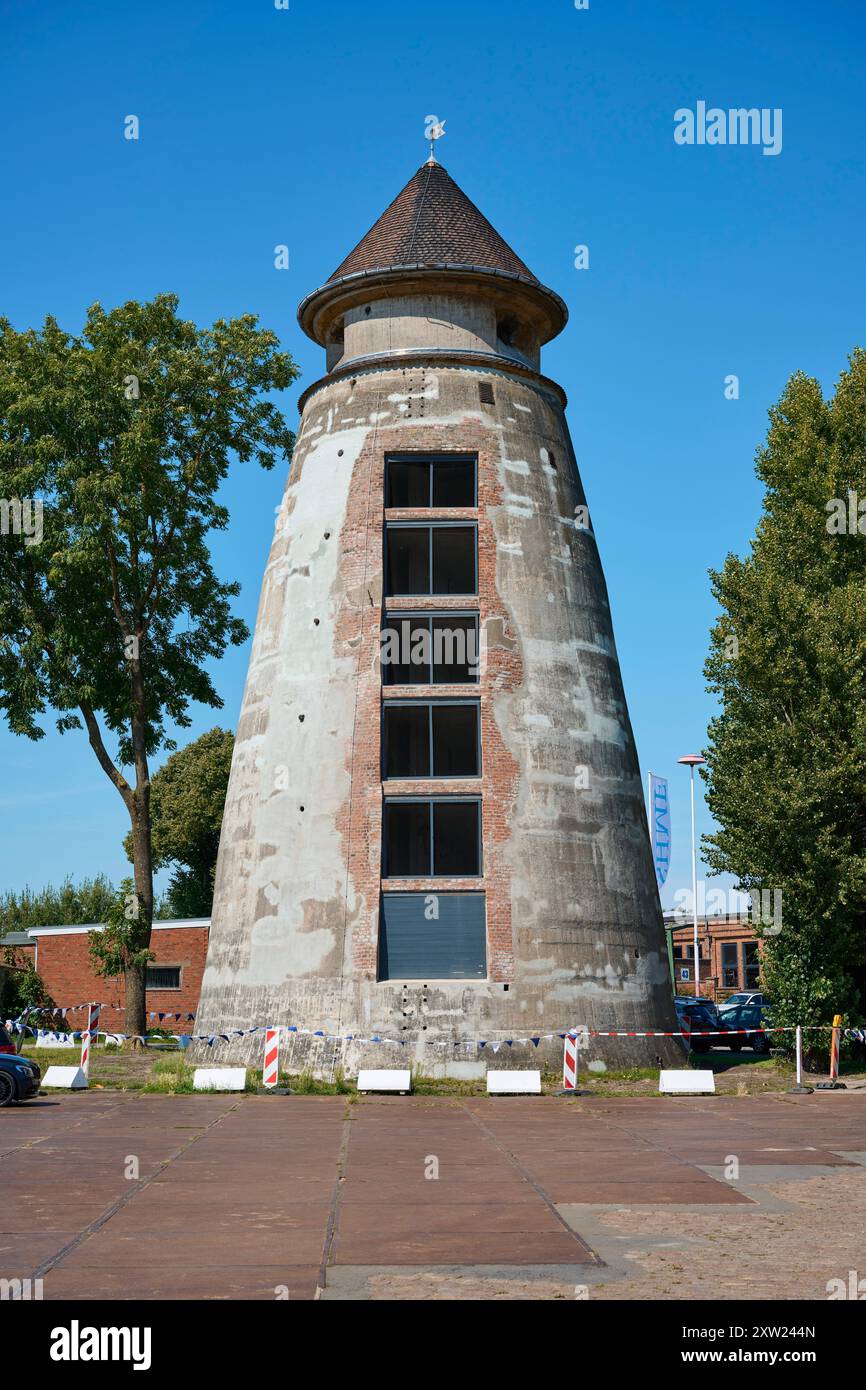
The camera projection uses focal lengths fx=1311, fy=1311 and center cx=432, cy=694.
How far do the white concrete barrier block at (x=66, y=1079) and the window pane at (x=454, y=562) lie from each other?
15.2 m

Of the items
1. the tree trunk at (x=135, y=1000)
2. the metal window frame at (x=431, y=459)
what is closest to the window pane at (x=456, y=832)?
the metal window frame at (x=431, y=459)

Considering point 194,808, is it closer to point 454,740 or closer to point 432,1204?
point 454,740

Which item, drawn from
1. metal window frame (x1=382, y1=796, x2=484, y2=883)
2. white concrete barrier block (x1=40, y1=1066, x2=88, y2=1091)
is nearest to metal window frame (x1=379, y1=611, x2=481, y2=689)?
metal window frame (x1=382, y1=796, x2=484, y2=883)

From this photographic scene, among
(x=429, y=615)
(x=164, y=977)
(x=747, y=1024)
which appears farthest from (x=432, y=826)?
(x=164, y=977)

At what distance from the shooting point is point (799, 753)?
104ft

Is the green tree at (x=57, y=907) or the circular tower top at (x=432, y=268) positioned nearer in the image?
the circular tower top at (x=432, y=268)

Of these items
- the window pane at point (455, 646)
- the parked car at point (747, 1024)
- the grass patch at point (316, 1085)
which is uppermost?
the window pane at point (455, 646)

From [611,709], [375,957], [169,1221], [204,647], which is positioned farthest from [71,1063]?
[169,1221]

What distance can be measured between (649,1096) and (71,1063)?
16.2 m

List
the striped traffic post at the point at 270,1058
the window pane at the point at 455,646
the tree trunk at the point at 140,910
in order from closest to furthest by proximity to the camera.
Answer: the striped traffic post at the point at 270,1058, the window pane at the point at 455,646, the tree trunk at the point at 140,910

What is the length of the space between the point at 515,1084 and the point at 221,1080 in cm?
618

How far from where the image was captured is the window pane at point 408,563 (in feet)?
116

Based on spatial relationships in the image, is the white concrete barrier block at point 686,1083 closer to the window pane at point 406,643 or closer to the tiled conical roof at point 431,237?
the window pane at point 406,643
